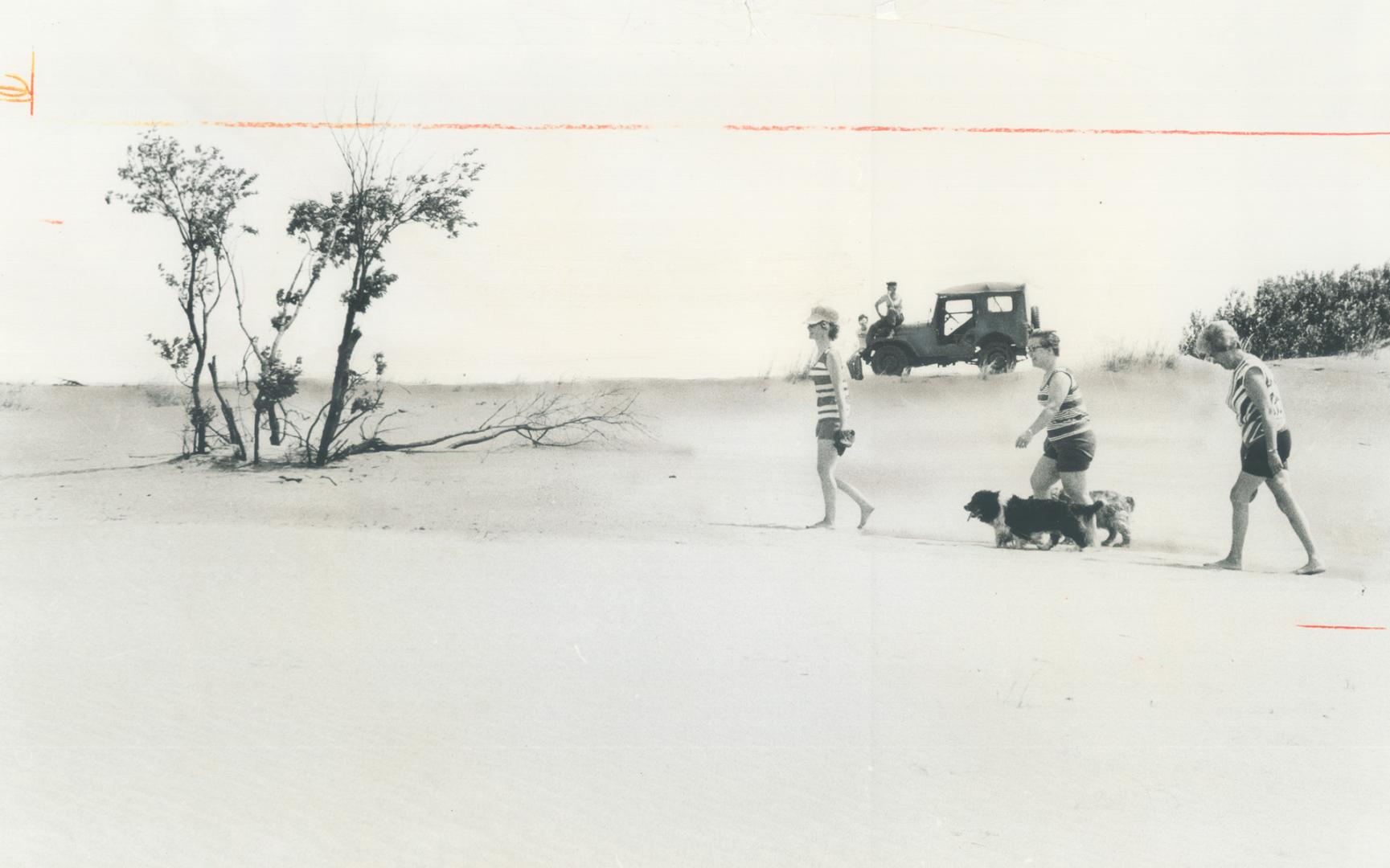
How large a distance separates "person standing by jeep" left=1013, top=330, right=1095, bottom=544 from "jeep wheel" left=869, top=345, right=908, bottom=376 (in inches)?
22.8

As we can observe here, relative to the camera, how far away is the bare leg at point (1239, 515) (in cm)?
439

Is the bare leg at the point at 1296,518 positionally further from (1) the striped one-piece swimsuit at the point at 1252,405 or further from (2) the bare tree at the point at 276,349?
(2) the bare tree at the point at 276,349

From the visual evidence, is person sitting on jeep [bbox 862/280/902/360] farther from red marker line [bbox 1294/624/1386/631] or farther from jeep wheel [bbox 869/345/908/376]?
red marker line [bbox 1294/624/1386/631]

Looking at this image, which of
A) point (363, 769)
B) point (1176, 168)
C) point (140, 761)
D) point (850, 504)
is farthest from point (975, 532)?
point (140, 761)

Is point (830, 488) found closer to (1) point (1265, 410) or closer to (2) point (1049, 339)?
(2) point (1049, 339)

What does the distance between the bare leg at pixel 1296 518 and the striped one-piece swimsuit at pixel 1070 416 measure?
0.86 m

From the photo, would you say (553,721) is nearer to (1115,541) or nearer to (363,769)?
(363,769)

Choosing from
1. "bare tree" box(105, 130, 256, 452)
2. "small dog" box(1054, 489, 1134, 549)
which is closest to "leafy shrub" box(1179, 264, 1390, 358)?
"small dog" box(1054, 489, 1134, 549)

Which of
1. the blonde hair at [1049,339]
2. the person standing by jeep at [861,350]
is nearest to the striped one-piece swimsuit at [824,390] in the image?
the person standing by jeep at [861,350]

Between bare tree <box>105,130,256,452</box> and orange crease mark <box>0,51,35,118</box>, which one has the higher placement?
orange crease mark <box>0,51,35,118</box>

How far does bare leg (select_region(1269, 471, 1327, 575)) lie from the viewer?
4.40 meters

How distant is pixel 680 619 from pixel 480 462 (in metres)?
1.13

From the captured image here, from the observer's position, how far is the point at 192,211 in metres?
4.55

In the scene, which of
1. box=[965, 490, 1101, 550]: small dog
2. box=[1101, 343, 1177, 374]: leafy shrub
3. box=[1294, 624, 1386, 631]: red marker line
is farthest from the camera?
box=[1101, 343, 1177, 374]: leafy shrub
